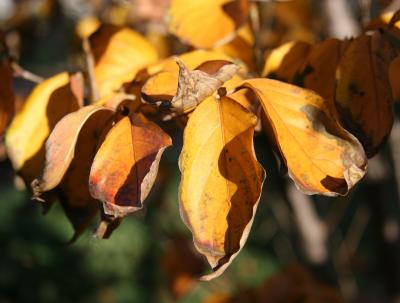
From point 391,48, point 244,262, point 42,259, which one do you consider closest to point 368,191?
point 391,48

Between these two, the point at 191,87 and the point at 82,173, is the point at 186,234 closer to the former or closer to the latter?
the point at 82,173

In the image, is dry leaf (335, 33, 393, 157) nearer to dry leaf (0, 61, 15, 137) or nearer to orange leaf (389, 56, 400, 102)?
orange leaf (389, 56, 400, 102)

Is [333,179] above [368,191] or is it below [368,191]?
above

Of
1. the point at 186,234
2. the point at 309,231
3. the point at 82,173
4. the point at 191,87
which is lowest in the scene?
the point at 186,234

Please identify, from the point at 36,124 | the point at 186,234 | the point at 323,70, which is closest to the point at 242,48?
the point at 323,70

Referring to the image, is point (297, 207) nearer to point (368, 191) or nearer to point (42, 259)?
point (368, 191)
